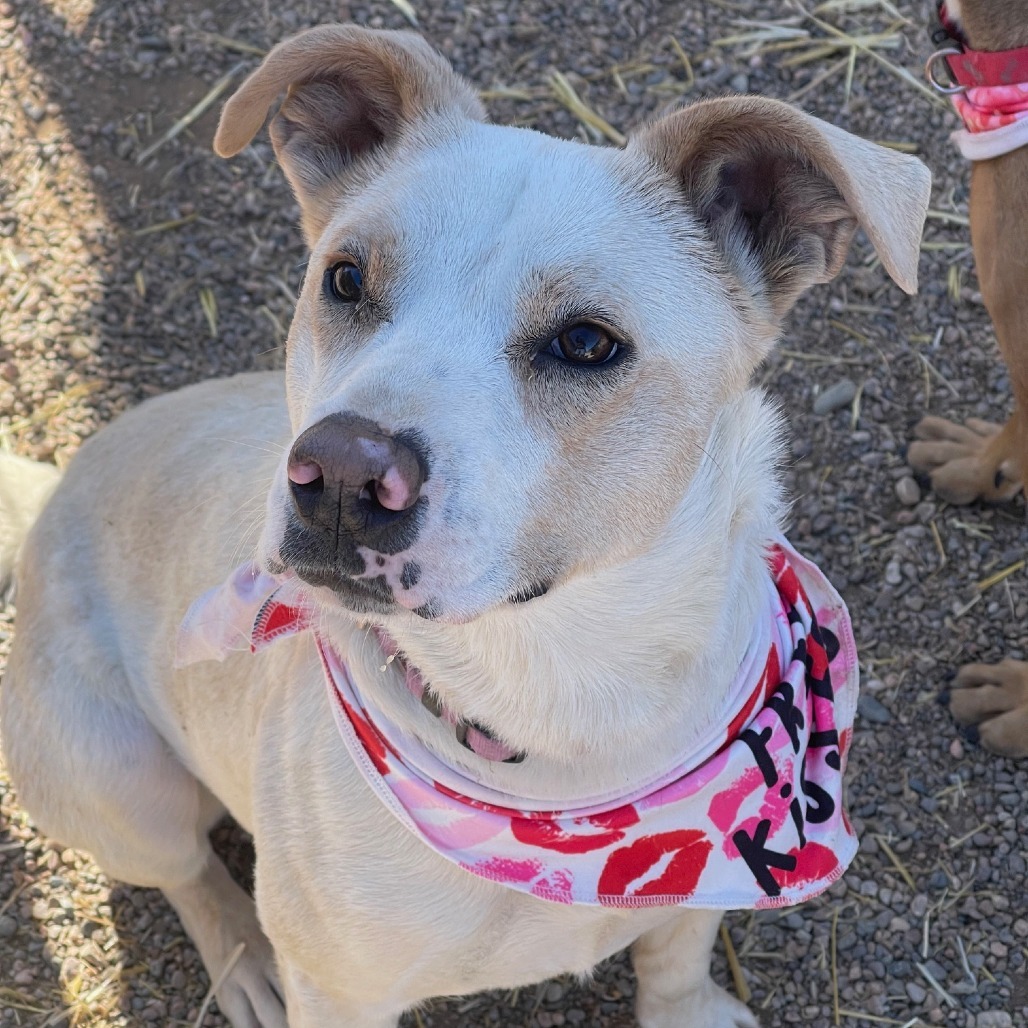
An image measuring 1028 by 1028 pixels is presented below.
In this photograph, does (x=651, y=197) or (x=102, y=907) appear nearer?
(x=651, y=197)

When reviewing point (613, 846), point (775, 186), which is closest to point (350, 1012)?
point (613, 846)

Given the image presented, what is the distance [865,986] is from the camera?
12.1 ft

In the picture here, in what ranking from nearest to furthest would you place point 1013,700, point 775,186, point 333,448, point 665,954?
point 333,448 → point 775,186 → point 665,954 → point 1013,700

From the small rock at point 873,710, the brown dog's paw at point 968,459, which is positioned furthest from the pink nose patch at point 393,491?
the brown dog's paw at point 968,459

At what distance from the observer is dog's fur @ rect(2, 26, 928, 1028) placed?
6.68 ft

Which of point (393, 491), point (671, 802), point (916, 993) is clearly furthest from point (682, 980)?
point (393, 491)

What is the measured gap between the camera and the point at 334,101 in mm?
2609

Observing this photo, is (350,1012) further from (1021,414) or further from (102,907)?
(1021,414)

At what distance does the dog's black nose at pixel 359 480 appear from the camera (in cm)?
180

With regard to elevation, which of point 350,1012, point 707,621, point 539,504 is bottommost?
point 350,1012

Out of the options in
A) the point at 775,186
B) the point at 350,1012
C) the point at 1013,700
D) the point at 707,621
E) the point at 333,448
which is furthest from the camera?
the point at 1013,700

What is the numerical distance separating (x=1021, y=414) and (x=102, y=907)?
3413mm

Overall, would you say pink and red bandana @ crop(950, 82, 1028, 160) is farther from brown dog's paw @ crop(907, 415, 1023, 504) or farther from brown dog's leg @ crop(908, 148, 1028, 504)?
brown dog's paw @ crop(907, 415, 1023, 504)

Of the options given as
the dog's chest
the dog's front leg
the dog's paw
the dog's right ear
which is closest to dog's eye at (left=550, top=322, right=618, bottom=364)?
the dog's right ear
